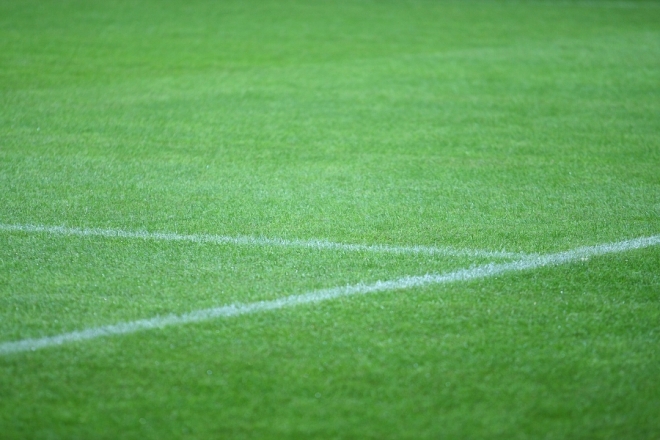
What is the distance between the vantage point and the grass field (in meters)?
2.30

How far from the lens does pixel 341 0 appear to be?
33.6 ft

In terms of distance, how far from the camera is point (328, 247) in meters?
3.34

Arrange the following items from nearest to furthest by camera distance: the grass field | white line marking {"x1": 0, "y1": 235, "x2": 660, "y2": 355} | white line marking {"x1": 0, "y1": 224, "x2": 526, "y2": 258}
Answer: the grass field, white line marking {"x1": 0, "y1": 235, "x2": 660, "y2": 355}, white line marking {"x1": 0, "y1": 224, "x2": 526, "y2": 258}

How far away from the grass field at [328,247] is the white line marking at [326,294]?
0.4 inches

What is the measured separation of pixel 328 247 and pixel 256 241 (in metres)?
0.29

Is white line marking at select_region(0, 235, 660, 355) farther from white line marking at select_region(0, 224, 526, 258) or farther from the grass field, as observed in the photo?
white line marking at select_region(0, 224, 526, 258)

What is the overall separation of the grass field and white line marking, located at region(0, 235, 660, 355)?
11 millimetres

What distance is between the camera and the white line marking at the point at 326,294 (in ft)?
8.55

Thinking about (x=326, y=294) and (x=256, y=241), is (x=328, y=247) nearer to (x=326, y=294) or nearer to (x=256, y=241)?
(x=256, y=241)

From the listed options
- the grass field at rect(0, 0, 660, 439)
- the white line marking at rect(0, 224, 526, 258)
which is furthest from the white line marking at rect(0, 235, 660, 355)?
the white line marking at rect(0, 224, 526, 258)

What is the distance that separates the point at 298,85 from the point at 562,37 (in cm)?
312

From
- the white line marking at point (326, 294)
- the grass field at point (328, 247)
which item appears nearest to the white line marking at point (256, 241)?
the grass field at point (328, 247)

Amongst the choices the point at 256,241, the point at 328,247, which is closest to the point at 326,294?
the point at 328,247

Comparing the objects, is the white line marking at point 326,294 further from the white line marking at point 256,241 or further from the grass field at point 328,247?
the white line marking at point 256,241
